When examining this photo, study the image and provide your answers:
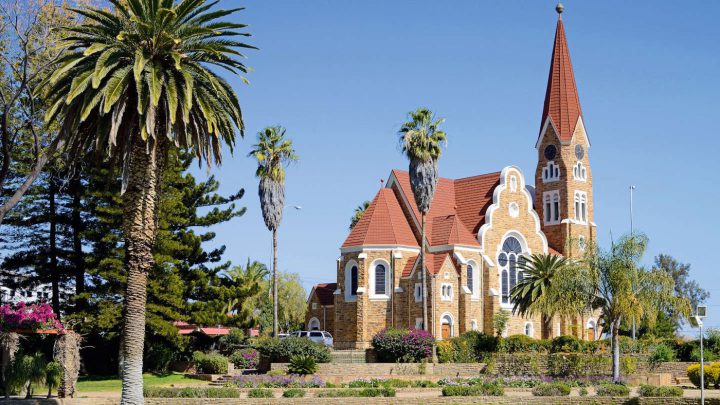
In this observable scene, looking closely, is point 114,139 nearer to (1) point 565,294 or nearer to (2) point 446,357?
(1) point 565,294

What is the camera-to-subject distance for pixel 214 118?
26016mm

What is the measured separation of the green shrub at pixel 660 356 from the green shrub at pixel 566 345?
14.7ft

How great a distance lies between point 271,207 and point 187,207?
5.18 meters

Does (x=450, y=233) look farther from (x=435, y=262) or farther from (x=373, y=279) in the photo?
(x=373, y=279)

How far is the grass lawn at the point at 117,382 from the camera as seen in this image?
37.5 m

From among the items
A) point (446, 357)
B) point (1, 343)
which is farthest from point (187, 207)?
point (1, 343)

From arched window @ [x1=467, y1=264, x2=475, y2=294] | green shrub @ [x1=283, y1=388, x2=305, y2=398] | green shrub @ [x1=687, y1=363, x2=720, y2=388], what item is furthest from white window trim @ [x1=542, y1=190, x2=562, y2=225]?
green shrub @ [x1=283, y1=388, x2=305, y2=398]

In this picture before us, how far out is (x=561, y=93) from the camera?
66.8m

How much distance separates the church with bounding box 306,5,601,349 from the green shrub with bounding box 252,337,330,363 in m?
12.9

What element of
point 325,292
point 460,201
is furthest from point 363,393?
point 460,201

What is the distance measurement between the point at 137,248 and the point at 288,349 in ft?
59.1

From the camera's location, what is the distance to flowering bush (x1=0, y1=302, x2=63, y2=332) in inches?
1150

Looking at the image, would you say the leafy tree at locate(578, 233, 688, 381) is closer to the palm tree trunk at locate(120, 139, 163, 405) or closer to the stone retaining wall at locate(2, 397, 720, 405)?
the stone retaining wall at locate(2, 397, 720, 405)

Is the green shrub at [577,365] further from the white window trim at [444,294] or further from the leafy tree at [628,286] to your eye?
the white window trim at [444,294]
